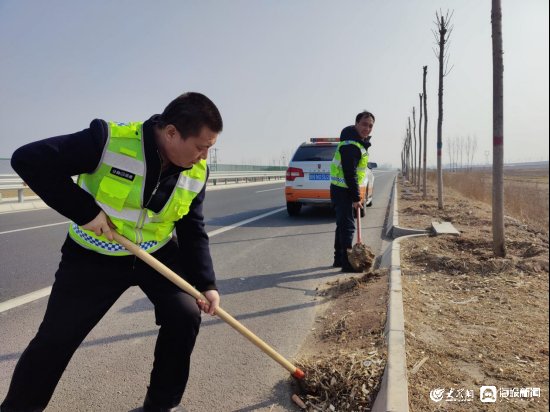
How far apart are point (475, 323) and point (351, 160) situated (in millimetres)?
2639

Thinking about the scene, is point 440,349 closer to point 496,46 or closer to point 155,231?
point 155,231

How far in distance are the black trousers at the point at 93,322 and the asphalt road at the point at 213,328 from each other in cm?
40

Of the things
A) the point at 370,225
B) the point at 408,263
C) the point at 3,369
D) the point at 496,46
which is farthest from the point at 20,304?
the point at 370,225

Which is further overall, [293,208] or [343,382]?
[293,208]

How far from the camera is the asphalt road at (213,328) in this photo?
2670mm

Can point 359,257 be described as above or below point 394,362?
above

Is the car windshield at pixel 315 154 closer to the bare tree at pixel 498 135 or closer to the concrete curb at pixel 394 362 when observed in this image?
the bare tree at pixel 498 135

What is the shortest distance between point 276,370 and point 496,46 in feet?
15.9

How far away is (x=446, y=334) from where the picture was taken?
3.14m

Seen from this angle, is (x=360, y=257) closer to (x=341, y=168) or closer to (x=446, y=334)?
(x=341, y=168)

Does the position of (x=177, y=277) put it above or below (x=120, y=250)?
below

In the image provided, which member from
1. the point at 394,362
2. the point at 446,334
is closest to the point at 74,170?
the point at 394,362

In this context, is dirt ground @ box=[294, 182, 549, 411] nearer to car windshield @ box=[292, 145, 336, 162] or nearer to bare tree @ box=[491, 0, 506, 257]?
bare tree @ box=[491, 0, 506, 257]

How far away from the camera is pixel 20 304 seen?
13.7 feet
